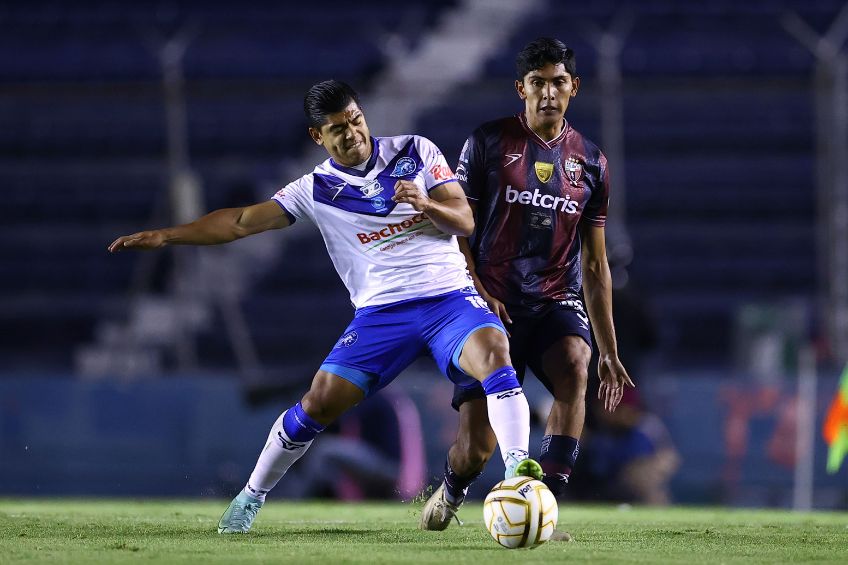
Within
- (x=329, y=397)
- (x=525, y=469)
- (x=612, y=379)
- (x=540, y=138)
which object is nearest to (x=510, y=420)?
(x=525, y=469)

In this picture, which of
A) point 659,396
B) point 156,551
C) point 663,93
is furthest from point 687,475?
point 156,551

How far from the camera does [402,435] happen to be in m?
10.9

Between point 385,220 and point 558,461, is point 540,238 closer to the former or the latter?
point 385,220

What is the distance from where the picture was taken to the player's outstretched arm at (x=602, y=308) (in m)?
6.02

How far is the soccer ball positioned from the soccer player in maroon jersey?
2.86 feet

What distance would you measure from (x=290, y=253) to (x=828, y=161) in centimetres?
531

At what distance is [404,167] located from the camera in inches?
222

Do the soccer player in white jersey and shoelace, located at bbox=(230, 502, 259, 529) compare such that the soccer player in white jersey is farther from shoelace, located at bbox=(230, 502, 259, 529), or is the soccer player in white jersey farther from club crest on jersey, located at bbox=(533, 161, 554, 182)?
club crest on jersey, located at bbox=(533, 161, 554, 182)

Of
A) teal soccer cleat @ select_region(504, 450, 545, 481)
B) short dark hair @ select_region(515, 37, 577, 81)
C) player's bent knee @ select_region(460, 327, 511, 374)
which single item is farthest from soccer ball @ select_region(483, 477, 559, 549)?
short dark hair @ select_region(515, 37, 577, 81)

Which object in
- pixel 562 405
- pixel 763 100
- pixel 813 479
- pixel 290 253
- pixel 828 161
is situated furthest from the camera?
pixel 290 253

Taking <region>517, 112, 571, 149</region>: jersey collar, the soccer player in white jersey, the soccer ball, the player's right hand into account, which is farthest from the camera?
<region>517, 112, 571, 149</region>: jersey collar

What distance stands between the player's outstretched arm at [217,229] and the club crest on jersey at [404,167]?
0.51m

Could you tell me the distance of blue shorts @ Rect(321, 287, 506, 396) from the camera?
5520 millimetres

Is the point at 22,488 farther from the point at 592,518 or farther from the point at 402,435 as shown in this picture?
the point at 592,518
